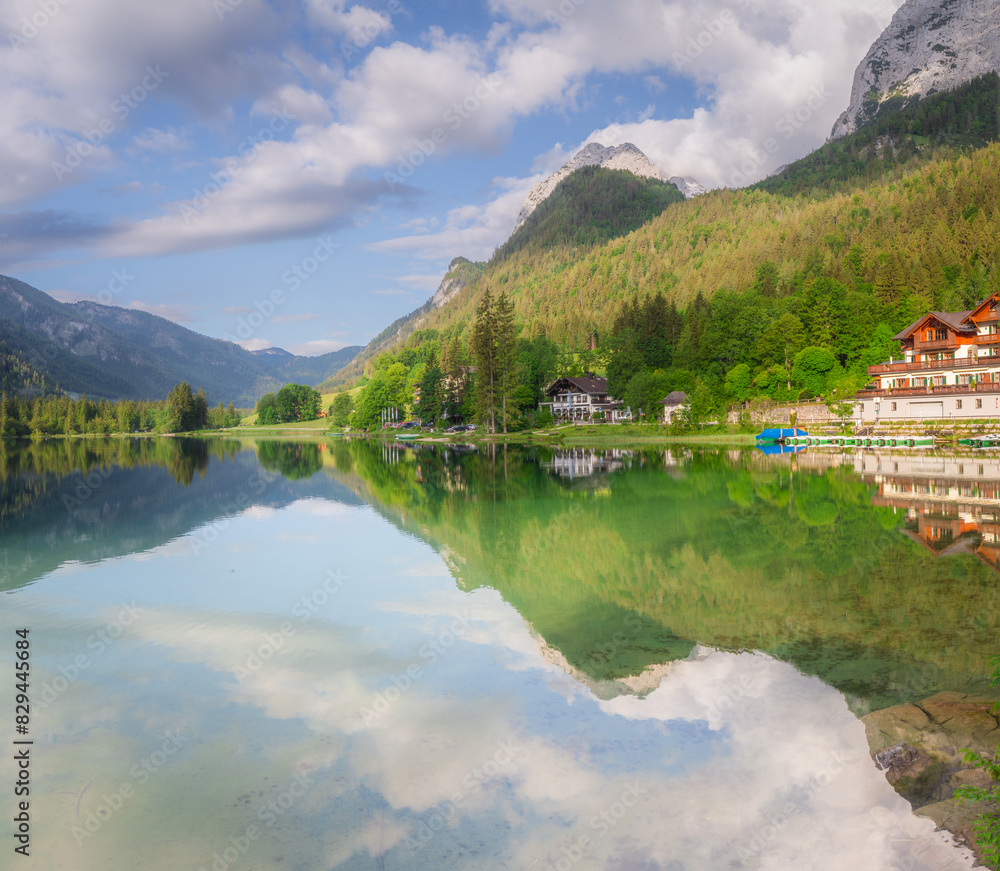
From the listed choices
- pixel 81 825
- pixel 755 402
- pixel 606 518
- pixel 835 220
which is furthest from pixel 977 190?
pixel 81 825

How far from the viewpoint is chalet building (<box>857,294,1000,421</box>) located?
189 feet

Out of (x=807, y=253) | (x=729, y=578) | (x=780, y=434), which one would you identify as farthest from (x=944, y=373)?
(x=807, y=253)

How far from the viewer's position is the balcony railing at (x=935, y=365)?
5897cm

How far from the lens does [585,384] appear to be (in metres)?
112

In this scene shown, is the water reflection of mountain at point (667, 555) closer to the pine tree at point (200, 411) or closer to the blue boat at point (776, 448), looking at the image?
the blue boat at point (776, 448)

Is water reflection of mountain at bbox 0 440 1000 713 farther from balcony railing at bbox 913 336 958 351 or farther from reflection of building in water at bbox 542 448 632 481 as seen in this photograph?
balcony railing at bbox 913 336 958 351

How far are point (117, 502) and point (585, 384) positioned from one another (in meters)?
87.2

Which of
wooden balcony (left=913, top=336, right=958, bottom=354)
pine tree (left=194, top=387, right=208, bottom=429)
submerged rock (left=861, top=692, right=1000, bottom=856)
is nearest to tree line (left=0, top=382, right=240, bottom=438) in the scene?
pine tree (left=194, top=387, right=208, bottom=429)

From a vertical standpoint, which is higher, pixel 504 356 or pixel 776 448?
pixel 504 356

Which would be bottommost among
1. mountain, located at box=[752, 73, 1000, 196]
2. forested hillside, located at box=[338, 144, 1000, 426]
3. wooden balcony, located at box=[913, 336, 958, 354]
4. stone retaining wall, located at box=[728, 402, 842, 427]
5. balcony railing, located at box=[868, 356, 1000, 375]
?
stone retaining wall, located at box=[728, 402, 842, 427]

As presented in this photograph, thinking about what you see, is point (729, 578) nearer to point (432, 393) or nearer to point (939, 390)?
point (939, 390)

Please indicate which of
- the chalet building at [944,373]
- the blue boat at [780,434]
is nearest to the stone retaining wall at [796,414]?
the chalet building at [944,373]

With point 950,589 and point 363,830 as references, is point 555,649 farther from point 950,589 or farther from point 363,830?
point 950,589

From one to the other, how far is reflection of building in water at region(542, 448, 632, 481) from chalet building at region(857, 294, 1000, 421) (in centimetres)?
2759
